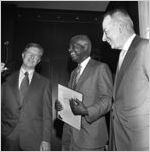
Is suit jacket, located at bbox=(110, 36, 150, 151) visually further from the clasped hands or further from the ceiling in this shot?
the ceiling

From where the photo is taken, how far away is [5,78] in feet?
6.66

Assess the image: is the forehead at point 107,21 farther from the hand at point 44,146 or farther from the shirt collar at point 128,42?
the hand at point 44,146

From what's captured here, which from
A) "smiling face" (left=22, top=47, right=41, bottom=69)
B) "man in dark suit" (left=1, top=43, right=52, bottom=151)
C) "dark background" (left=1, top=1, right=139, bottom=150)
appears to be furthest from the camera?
"dark background" (left=1, top=1, right=139, bottom=150)

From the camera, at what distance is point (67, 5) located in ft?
10.0

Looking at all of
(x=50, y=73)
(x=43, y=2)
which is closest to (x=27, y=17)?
(x=43, y=2)

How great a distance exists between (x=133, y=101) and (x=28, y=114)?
85 cm

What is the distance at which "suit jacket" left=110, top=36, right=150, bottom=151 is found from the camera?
4.32ft

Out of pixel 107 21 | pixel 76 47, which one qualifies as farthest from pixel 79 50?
pixel 107 21

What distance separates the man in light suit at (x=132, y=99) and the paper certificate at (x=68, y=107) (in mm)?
261

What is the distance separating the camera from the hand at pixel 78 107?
1562 mm

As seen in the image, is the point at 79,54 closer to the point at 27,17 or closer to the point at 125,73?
the point at 125,73

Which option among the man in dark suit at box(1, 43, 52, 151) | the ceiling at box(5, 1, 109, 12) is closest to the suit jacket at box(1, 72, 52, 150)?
the man in dark suit at box(1, 43, 52, 151)

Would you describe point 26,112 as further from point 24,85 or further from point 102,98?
point 102,98

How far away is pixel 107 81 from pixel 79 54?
13.5 inches
